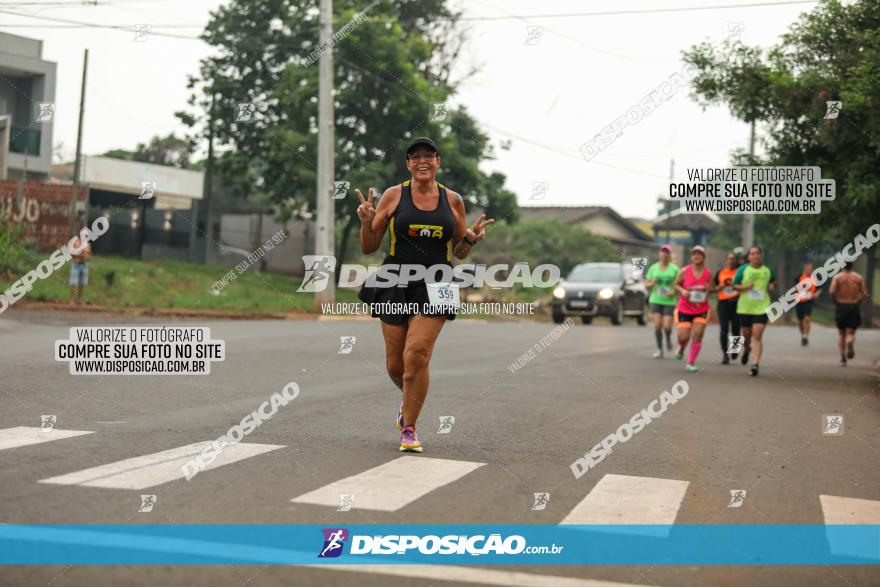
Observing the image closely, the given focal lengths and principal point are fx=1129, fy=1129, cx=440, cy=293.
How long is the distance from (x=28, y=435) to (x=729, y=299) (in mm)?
12768

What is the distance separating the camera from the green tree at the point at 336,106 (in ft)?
116

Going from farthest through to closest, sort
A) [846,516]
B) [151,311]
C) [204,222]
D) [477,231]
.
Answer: [204,222] < [151,311] < [477,231] < [846,516]

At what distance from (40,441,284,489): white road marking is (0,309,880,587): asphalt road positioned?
3.3 inches

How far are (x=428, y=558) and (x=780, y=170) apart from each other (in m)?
13.3

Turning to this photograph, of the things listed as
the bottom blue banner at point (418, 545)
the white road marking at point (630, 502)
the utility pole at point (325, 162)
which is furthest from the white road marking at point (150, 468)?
the utility pole at point (325, 162)

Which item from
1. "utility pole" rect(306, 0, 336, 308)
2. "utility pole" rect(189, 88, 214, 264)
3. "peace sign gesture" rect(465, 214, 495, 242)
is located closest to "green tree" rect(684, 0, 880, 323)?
"peace sign gesture" rect(465, 214, 495, 242)

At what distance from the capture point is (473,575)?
4730 mm

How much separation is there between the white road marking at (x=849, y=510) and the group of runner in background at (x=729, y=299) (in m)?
9.50

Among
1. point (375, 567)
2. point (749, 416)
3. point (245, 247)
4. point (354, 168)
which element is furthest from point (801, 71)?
point (245, 247)

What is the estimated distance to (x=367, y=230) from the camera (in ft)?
25.4

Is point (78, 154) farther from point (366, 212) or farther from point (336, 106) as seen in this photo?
point (366, 212)

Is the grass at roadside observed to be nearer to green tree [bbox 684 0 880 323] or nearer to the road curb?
the road curb

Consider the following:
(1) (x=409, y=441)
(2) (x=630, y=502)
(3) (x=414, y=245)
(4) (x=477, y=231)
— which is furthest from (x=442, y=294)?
(2) (x=630, y=502)

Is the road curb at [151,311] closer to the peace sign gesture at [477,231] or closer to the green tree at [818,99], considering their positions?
the green tree at [818,99]
